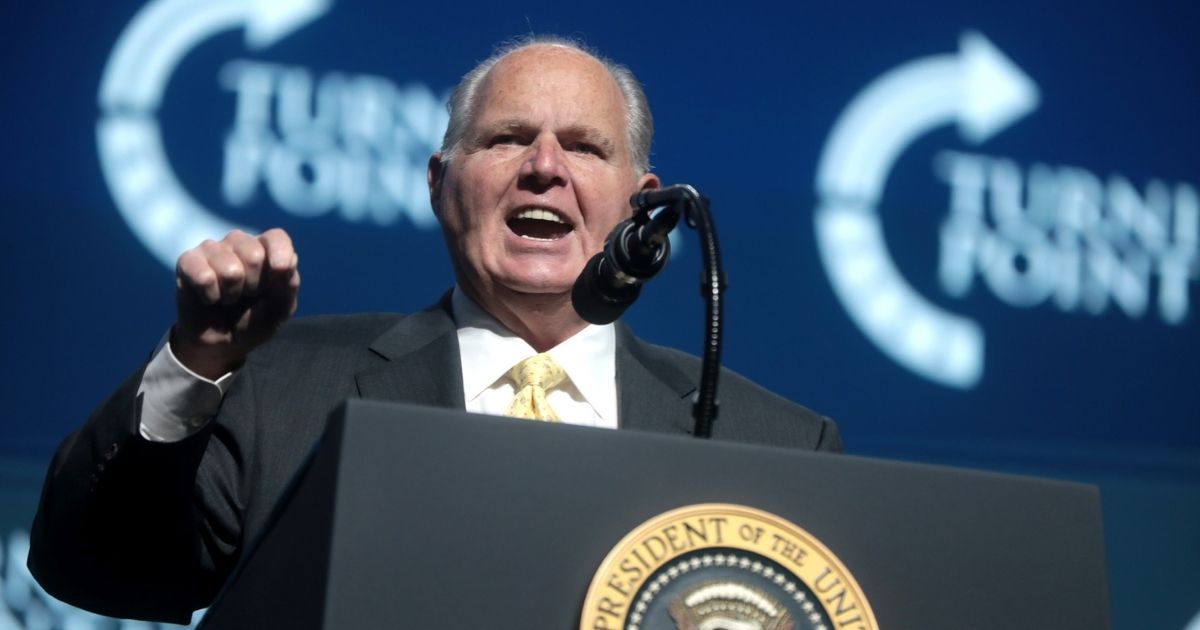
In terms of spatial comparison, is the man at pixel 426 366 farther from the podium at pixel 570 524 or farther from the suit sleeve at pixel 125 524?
the podium at pixel 570 524

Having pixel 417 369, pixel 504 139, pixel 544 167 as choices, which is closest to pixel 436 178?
pixel 504 139

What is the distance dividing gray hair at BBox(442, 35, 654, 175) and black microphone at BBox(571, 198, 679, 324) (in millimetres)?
897

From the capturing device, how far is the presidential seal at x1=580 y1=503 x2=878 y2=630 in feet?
2.78

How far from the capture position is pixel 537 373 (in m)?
1.79

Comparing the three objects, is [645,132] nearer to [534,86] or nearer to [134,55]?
[534,86]

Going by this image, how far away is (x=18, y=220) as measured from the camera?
90.4 inches

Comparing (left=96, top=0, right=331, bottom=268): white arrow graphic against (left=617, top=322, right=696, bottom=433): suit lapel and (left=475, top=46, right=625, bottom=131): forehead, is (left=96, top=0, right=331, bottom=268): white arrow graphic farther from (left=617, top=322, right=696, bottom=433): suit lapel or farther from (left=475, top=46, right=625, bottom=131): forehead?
(left=617, top=322, right=696, bottom=433): suit lapel

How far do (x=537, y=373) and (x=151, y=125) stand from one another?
3.20 feet

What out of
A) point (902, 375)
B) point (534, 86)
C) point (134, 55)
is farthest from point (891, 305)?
point (134, 55)

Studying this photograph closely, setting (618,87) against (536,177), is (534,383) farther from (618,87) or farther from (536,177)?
(618,87)

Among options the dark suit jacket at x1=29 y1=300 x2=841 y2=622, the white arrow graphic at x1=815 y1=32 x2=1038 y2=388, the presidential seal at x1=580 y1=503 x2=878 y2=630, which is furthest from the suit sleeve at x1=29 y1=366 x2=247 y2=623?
the white arrow graphic at x1=815 y1=32 x2=1038 y2=388

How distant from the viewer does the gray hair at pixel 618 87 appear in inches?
81.7

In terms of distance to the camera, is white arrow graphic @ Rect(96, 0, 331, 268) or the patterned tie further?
white arrow graphic @ Rect(96, 0, 331, 268)

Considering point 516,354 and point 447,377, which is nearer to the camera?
point 447,377
